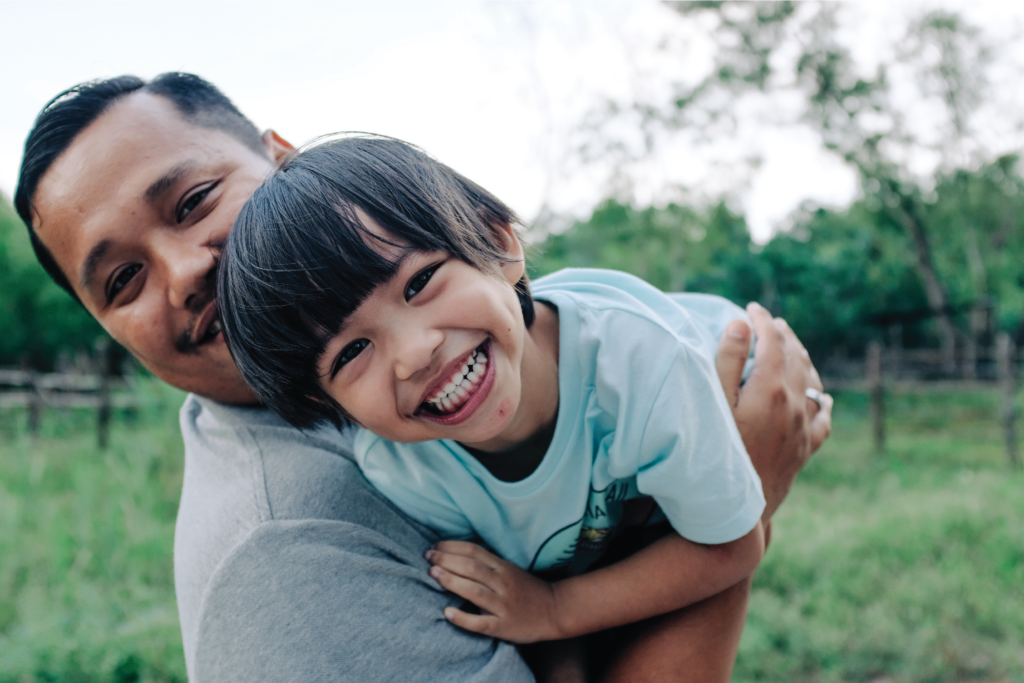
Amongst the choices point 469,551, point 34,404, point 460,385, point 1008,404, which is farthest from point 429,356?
point 34,404

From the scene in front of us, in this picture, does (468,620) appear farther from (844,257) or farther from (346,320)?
(844,257)

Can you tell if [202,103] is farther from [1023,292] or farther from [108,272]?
[1023,292]

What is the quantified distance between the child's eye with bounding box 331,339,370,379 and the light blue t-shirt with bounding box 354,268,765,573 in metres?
0.22

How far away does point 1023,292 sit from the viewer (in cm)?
1800

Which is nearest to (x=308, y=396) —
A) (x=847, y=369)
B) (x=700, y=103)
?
(x=700, y=103)

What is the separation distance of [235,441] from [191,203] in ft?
1.59

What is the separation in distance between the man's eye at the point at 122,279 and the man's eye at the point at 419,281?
24.0 inches

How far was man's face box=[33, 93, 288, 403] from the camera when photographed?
1316 millimetres

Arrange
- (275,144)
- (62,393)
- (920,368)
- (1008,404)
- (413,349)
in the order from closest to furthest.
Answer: (413,349)
(275,144)
(1008,404)
(62,393)
(920,368)

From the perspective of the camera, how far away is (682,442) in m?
1.23

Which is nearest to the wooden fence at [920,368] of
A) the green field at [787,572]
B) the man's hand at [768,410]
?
the green field at [787,572]

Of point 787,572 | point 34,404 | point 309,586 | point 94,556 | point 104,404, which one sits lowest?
point 34,404

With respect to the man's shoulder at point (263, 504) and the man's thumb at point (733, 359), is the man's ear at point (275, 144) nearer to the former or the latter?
the man's shoulder at point (263, 504)

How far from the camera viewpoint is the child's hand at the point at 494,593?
3.86ft
